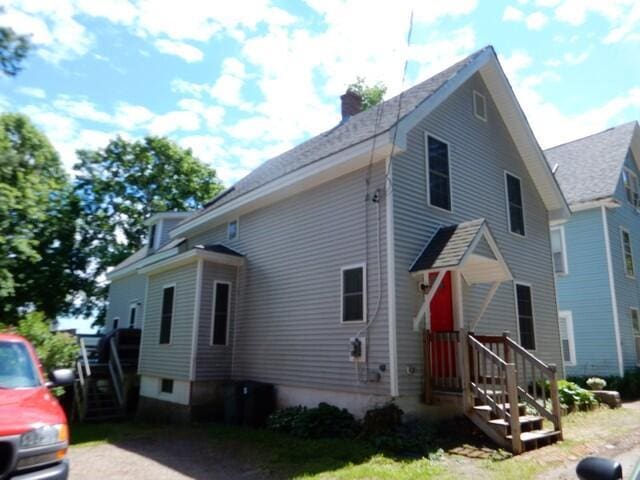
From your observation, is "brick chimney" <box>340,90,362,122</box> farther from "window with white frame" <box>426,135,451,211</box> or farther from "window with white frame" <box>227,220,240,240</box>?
"window with white frame" <box>426,135,451,211</box>

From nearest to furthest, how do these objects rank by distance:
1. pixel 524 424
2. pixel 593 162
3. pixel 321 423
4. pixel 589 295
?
pixel 524 424 < pixel 321 423 < pixel 589 295 < pixel 593 162

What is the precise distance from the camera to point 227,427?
10.1 metres

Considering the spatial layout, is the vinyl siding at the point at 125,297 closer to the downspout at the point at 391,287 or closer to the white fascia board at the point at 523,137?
the downspout at the point at 391,287

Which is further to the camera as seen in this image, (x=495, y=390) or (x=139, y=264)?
(x=139, y=264)

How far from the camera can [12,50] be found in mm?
9828

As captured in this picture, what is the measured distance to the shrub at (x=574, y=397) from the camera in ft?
34.6

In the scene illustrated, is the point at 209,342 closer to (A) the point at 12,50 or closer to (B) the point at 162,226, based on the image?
(A) the point at 12,50

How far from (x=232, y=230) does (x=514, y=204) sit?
7889 millimetres

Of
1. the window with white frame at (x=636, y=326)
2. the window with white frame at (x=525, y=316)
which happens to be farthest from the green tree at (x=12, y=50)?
the window with white frame at (x=636, y=326)

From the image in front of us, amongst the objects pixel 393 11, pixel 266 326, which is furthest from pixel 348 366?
pixel 393 11

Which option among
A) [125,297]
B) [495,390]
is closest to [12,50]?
[495,390]

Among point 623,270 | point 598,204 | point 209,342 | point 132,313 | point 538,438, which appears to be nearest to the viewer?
point 538,438

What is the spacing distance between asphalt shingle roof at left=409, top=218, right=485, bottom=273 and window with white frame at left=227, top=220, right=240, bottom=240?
6.02 metres

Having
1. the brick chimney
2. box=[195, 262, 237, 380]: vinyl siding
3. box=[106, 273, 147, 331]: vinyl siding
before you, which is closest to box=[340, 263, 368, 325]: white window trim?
box=[195, 262, 237, 380]: vinyl siding
